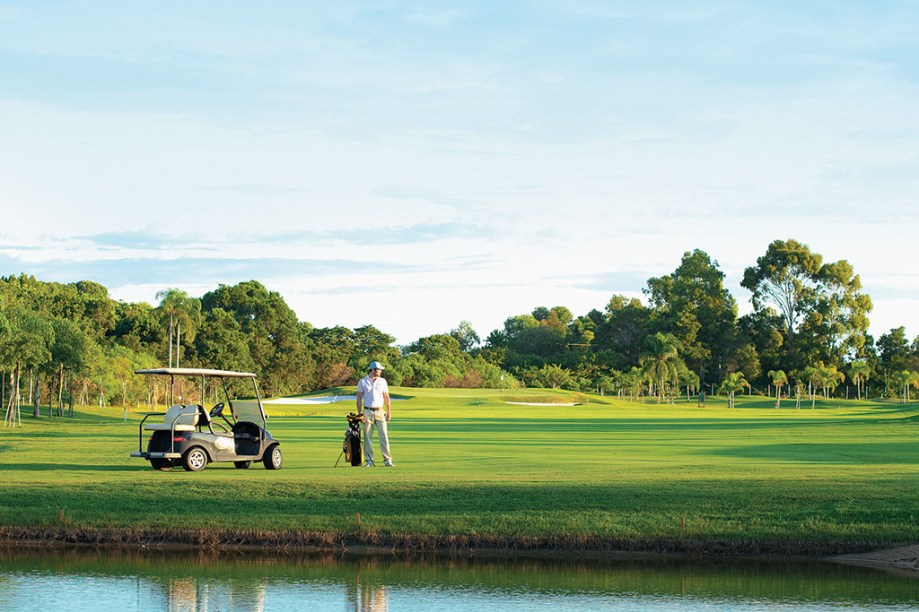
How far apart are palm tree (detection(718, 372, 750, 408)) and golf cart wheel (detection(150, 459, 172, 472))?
8830 centimetres

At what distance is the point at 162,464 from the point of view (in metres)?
23.4

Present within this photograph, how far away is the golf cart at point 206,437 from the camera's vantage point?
74.6ft

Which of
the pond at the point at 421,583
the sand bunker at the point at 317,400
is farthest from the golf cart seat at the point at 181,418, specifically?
the sand bunker at the point at 317,400

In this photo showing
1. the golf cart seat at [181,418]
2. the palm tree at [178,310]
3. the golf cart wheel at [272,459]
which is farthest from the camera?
the palm tree at [178,310]

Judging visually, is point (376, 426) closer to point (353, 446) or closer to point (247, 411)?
point (353, 446)

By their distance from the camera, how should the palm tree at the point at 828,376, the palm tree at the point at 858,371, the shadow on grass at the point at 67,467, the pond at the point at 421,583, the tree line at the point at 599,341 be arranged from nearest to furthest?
the pond at the point at 421,583
the shadow on grass at the point at 67,467
the tree line at the point at 599,341
the palm tree at the point at 828,376
the palm tree at the point at 858,371

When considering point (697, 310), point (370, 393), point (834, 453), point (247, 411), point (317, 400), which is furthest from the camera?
point (697, 310)

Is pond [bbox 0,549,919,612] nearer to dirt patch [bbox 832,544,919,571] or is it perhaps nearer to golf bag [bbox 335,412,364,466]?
dirt patch [bbox 832,544,919,571]

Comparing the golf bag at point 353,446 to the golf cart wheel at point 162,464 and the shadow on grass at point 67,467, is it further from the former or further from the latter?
the shadow on grass at point 67,467

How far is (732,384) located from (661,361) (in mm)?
11029

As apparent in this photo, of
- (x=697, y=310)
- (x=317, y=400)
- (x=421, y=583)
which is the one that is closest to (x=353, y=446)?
(x=421, y=583)

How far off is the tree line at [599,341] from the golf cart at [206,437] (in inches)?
2535

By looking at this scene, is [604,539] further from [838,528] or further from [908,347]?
[908,347]

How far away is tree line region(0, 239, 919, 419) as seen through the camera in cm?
10569
